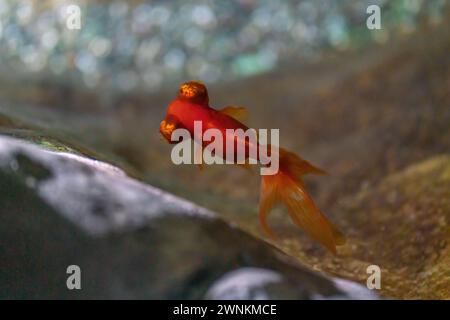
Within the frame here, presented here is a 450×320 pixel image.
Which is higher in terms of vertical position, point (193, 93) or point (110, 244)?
point (193, 93)

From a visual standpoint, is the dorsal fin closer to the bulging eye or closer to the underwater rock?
the bulging eye

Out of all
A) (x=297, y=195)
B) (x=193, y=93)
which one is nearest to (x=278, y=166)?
(x=297, y=195)

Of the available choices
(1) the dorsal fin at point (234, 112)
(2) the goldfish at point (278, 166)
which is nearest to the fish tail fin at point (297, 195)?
(2) the goldfish at point (278, 166)

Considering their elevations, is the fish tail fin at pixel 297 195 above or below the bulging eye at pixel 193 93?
Answer: below

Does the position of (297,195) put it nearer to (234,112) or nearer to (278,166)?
(278,166)

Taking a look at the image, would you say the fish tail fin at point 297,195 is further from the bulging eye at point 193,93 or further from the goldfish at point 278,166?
the bulging eye at point 193,93
